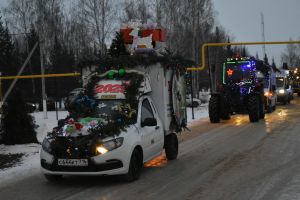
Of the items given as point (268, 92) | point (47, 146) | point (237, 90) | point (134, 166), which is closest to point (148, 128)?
point (134, 166)

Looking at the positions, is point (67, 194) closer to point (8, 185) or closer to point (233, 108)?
point (8, 185)

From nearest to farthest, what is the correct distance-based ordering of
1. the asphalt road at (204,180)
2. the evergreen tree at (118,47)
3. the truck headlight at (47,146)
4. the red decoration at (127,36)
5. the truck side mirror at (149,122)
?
→ the asphalt road at (204,180) < the truck headlight at (47,146) < the truck side mirror at (149,122) < the evergreen tree at (118,47) < the red decoration at (127,36)

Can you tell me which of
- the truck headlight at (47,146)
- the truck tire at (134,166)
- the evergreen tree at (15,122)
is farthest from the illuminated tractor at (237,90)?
the truck headlight at (47,146)

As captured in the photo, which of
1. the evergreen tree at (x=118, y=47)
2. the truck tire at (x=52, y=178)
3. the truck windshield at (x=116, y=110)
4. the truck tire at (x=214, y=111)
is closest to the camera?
the truck tire at (x=52, y=178)

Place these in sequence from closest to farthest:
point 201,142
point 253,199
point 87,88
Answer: point 253,199
point 87,88
point 201,142

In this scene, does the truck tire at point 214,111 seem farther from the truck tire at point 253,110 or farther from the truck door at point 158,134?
the truck door at point 158,134

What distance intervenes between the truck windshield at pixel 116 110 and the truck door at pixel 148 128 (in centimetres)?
25

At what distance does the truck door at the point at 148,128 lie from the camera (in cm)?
1007

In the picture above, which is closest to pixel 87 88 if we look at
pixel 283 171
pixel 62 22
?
pixel 283 171

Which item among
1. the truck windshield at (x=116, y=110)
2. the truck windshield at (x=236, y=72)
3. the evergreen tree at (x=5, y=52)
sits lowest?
the truck windshield at (x=116, y=110)

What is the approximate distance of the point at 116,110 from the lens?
10062mm

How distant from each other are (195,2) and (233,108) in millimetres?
22791

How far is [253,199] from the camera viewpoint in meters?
7.92

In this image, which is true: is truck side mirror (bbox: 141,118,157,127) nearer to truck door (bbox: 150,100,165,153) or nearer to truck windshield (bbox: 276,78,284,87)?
truck door (bbox: 150,100,165,153)
